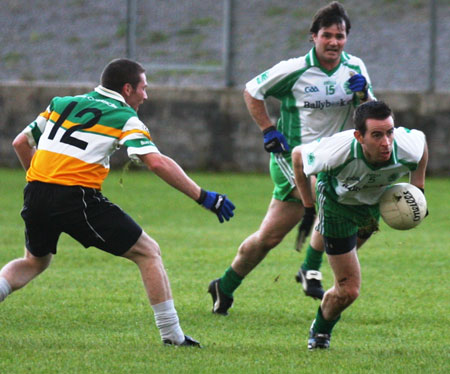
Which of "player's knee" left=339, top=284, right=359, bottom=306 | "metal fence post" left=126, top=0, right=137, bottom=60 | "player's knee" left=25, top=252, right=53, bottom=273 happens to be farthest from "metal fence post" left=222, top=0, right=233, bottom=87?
"player's knee" left=339, top=284, right=359, bottom=306

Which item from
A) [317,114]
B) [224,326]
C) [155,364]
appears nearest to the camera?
[155,364]

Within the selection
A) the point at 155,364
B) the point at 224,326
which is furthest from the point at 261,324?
the point at 155,364

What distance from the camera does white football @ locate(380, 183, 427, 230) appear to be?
5727mm

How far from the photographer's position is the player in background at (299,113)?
7395 mm

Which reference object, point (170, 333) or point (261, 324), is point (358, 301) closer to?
point (261, 324)

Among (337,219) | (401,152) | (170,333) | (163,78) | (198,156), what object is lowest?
(198,156)

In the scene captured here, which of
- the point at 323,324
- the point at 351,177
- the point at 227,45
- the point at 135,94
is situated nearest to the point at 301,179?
the point at 351,177

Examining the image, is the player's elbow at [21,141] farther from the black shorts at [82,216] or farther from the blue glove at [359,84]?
the blue glove at [359,84]

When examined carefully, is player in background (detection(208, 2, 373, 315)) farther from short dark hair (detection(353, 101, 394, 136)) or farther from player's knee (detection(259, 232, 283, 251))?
short dark hair (detection(353, 101, 394, 136))

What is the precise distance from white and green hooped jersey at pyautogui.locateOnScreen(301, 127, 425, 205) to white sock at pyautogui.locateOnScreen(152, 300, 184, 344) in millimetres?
1177

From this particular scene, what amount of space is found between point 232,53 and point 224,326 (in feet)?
38.4

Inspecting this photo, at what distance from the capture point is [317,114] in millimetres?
7602

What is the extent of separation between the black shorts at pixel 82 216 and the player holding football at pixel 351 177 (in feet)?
3.85

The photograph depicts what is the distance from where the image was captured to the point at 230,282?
24.3ft
